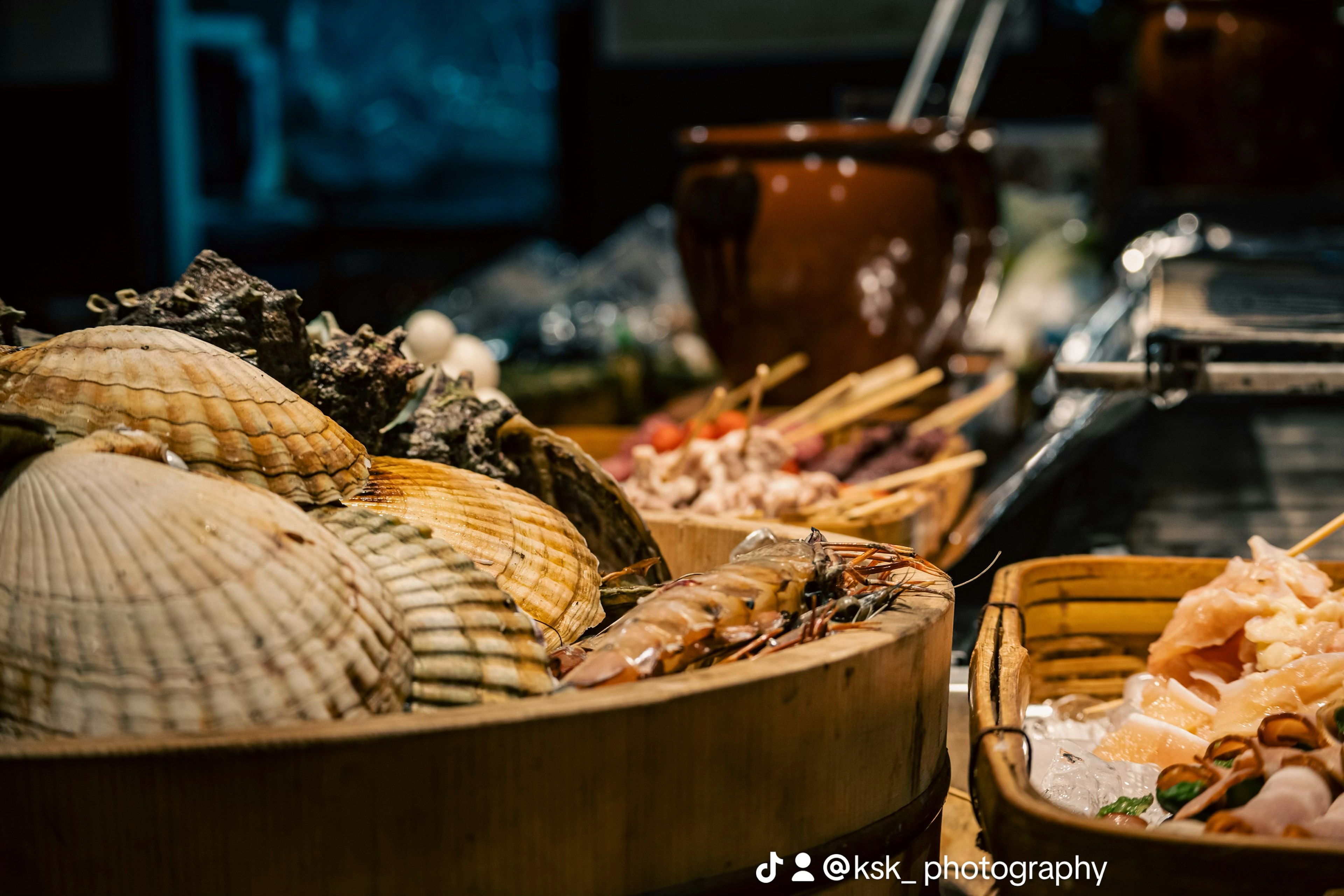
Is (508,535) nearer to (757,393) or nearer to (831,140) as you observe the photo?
(757,393)

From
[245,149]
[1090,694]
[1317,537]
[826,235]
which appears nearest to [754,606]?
[1090,694]

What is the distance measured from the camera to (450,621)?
31.6 inches

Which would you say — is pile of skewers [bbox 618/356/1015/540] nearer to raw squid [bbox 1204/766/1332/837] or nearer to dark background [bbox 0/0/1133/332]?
raw squid [bbox 1204/766/1332/837]

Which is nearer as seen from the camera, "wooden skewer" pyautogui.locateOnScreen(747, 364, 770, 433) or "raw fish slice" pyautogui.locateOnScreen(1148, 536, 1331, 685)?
"raw fish slice" pyautogui.locateOnScreen(1148, 536, 1331, 685)

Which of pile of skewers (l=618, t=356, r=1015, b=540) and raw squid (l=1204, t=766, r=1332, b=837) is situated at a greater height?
raw squid (l=1204, t=766, r=1332, b=837)

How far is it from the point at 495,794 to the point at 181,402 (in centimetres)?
41

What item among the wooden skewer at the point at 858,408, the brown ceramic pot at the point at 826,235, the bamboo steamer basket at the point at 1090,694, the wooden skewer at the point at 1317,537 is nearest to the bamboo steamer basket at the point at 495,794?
the bamboo steamer basket at the point at 1090,694

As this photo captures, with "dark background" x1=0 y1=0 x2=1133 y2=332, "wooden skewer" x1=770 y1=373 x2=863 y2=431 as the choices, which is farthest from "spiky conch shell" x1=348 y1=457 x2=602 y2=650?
"dark background" x1=0 y1=0 x2=1133 y2=332

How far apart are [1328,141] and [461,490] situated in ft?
9.42

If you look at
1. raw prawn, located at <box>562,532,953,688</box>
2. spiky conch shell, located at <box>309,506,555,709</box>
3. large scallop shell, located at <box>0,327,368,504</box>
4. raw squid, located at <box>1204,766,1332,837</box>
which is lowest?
raw squid, located at <box>1204,766,1332,837</box>

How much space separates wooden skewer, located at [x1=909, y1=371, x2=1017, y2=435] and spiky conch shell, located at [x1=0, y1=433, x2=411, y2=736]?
1477 mm

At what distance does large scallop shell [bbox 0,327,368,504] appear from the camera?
2.85ft

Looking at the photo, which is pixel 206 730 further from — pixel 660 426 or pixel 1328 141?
pixel 1328 141

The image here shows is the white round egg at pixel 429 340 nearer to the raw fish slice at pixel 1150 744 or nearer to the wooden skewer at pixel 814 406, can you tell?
the wooden skewer at pixel 814 406
